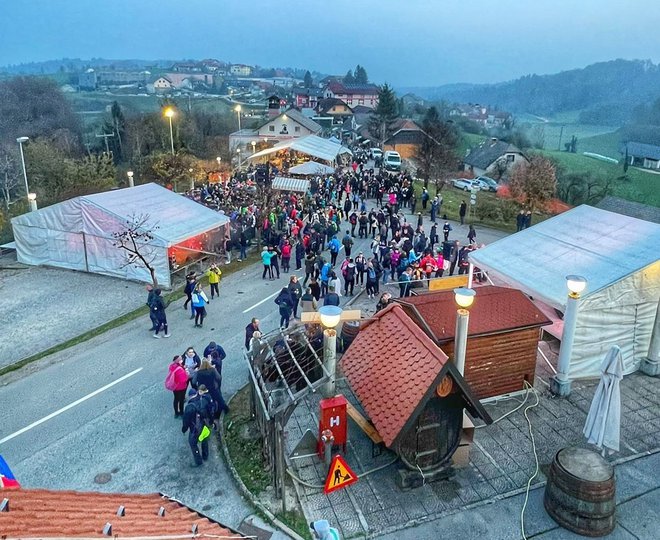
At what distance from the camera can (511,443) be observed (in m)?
8.81

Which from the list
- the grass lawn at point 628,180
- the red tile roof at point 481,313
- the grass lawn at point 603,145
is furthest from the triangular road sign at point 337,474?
the grass lawn at point 603,145

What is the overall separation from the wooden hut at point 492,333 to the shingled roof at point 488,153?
50301 mm

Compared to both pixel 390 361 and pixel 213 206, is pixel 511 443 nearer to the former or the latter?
pixel 390 361

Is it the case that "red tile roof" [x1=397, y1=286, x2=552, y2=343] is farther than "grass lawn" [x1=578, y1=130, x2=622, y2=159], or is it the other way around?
"grass lawn" [x1=578, y1=130, x2=622, y2=159]

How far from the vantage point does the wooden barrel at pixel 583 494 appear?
6883 millimetres

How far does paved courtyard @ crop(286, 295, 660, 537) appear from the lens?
7.37 m

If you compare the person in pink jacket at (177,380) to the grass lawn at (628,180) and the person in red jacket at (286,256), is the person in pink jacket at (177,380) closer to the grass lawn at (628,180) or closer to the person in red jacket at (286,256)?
the person in red jacket at (286,256)

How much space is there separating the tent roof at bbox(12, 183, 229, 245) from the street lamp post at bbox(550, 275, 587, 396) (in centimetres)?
1130

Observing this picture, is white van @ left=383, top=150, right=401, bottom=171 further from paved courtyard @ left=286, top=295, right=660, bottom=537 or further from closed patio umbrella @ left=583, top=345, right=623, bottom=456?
closed patio umbrella @ left=583, top=345, right=623, bottom=456

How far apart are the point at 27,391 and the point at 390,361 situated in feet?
24.6

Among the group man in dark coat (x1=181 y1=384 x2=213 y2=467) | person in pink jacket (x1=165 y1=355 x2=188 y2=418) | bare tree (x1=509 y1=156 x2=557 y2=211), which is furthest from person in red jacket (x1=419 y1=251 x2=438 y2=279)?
bare tree (x1=509 y1=156 x2=557 y2=211)

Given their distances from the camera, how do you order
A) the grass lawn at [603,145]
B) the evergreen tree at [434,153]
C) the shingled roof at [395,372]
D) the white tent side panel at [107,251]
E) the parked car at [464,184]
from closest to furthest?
the shingled roof at [395,372] → the white tent side panel at [107,251] → the evergreen tree at [434,153] → the parked car at [464,184] → the grass lawn at [603,145]

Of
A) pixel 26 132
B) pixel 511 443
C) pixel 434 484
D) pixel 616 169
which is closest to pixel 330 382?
pixel 434 484

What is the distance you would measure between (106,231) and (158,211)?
1.84 m
